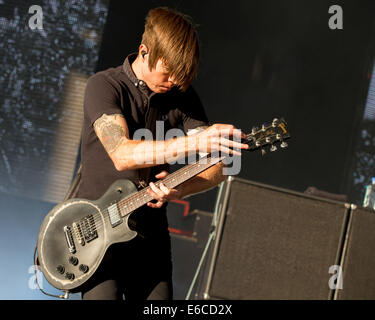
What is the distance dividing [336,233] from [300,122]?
11.4 feet

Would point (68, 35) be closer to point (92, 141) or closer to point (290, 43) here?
point (290, 43)

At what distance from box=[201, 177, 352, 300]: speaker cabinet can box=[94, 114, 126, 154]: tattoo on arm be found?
Result: 2.34ft

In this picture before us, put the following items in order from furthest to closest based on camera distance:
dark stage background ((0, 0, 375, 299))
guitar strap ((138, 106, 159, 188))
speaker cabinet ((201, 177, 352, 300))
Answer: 1. dark stage background ((0, 0, 375, 299))
2. speaker cabinet ((201, 177, 352, 300))
3. guitar strap ((138, 106, 159, 188))

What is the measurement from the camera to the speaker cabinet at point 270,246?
2.41 m

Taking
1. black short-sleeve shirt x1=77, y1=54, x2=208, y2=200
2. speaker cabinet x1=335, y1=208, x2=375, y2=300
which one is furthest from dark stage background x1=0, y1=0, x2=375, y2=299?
black short-sleeve shirt x1=77, y1=54, x2=208, y2=200

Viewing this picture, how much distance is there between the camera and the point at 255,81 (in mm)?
5742

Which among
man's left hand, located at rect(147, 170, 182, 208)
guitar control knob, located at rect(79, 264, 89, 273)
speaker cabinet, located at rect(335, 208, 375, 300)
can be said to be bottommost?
speaker cabinet, located at rect(335, 208, 375, 300)

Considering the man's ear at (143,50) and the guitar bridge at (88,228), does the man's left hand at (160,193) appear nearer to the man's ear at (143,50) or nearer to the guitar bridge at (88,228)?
the guitar bridge at (88,228)

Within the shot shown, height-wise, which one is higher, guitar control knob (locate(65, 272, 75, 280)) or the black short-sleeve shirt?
the black short-sleeve shirt

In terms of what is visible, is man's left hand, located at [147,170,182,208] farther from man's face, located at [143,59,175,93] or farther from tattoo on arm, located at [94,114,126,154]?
man's face, located at [143,59,175,93]

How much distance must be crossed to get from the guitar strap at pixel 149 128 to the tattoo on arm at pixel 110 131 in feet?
0.72

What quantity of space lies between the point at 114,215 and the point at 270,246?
2.75ft

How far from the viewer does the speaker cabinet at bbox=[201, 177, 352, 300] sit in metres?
2.41

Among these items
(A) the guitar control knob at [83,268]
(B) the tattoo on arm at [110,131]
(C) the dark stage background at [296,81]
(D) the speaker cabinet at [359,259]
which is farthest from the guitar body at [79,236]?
(C) the dark stage background at [296,81]
